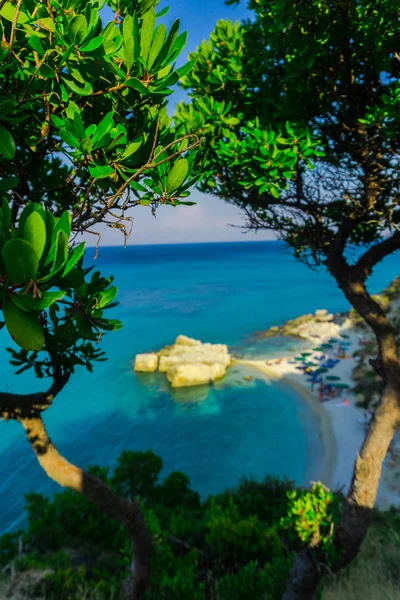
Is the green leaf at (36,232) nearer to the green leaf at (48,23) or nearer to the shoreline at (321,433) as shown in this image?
the green leaf at (48,23)

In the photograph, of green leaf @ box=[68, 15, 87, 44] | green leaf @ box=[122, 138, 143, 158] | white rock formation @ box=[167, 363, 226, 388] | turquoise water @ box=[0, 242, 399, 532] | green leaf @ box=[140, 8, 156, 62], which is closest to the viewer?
green leaf @ box=[68, 15, 87, 44]

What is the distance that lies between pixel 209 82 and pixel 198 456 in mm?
15734

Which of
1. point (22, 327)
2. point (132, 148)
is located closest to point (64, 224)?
point (22, 327)

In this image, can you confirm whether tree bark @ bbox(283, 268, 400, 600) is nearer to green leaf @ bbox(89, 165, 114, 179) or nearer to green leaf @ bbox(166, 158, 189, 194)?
green leaf @ bbox(166, 158, 189, 194)

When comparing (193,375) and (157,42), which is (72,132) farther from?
(193,375)

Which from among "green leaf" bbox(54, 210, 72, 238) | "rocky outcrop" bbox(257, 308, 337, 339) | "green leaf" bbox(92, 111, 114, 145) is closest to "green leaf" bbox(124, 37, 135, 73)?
"green leaf" bbox(92, 111, 114, 145)

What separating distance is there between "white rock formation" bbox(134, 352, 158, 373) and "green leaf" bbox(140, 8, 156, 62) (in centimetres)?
2609

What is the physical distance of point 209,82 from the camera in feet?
17.0

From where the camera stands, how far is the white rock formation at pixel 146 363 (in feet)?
87.4

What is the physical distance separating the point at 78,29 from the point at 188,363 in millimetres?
23881

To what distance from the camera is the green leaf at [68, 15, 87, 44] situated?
57.1 inches

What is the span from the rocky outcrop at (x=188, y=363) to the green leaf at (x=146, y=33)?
2242cm

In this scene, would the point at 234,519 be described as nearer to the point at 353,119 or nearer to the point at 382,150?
the point at 382,150

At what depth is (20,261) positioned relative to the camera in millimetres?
1238
